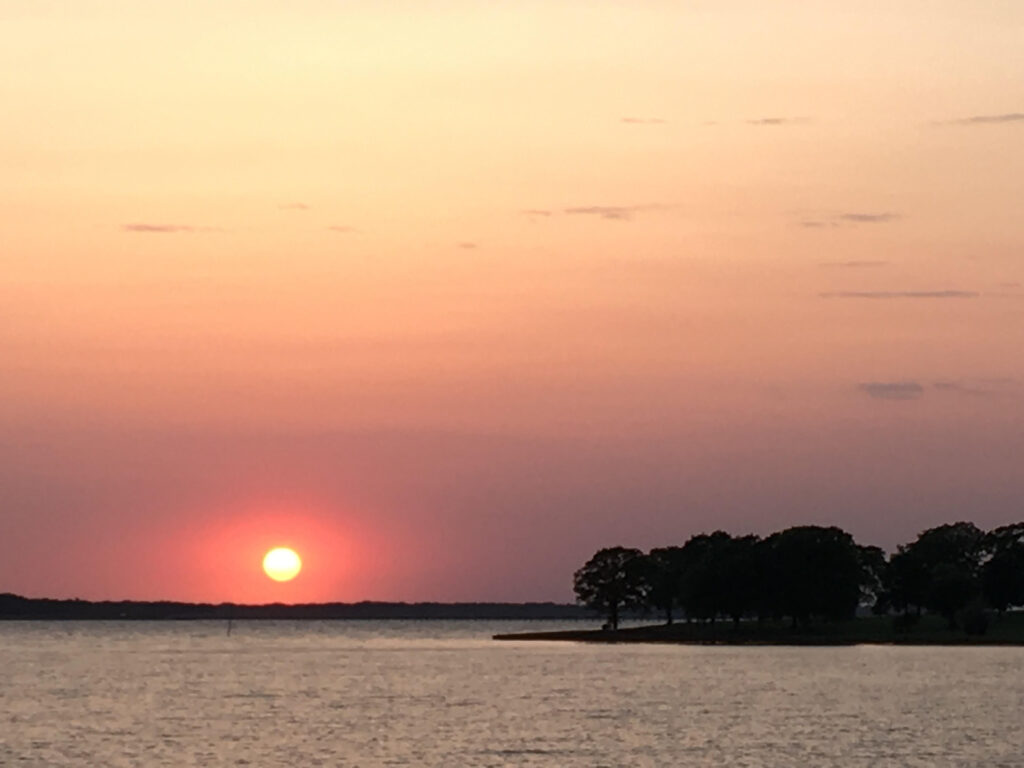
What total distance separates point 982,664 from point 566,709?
75701mm

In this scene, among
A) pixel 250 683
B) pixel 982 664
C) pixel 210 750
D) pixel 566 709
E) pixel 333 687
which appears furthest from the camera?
pixel 982 664

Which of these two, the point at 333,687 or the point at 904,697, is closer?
the point at 904,697

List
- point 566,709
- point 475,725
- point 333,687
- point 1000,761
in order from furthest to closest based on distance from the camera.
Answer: point 333,687 → point 566,709 → point 475,725 → point 1000,761

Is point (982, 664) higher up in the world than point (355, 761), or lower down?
higher up

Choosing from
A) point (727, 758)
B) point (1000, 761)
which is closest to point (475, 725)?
point (727, 758)

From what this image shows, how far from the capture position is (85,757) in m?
97.7

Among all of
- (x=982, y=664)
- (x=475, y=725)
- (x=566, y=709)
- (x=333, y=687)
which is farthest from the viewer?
(x=982, y=664)

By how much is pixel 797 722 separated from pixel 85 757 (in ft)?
140

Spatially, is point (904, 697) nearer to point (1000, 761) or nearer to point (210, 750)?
point (1000, 761)

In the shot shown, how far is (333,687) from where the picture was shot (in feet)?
548

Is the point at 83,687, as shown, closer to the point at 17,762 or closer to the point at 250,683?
the point at 250,683

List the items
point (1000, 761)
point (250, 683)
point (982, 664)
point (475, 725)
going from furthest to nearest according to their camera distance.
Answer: point (982, 664)
point (250, 683)
point (475, 725)
point (1000, 761)

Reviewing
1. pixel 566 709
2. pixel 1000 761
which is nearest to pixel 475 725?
pixel 566 709

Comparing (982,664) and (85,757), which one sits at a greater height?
(982,664)
